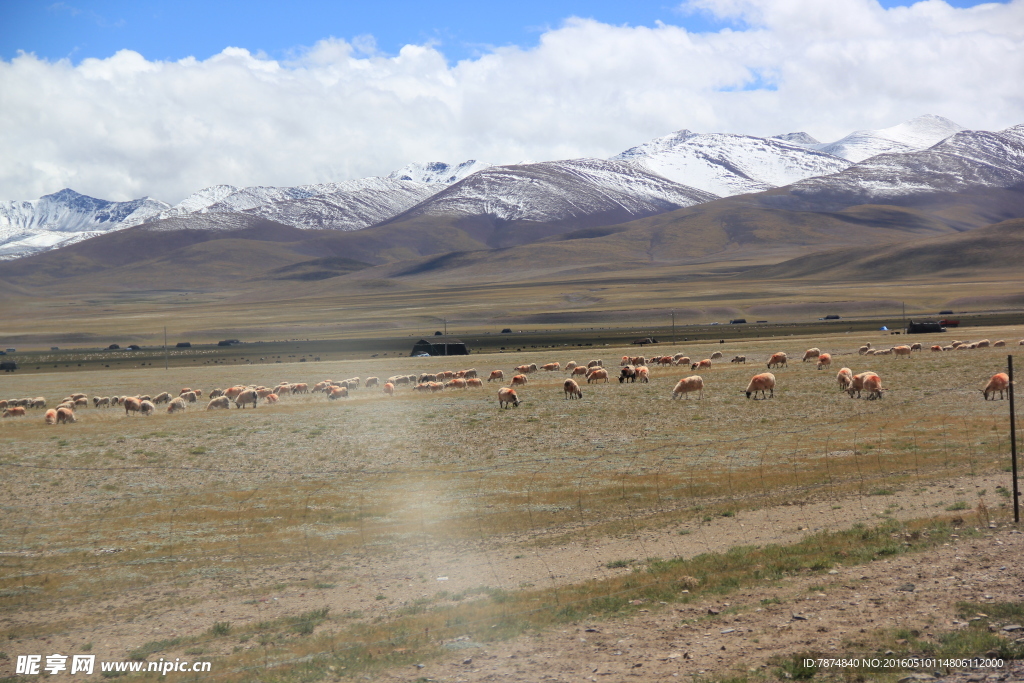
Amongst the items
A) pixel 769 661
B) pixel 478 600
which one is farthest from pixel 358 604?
pixel 769 661

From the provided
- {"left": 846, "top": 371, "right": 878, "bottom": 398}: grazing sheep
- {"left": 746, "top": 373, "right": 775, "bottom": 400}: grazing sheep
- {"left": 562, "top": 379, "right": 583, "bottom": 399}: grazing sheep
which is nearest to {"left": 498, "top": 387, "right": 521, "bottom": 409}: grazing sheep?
{"left": 562, "top": 379, "right": 583, "bottom": 399}: grazing sheep

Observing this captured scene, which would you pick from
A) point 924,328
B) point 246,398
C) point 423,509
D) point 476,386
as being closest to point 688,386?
point 476,386

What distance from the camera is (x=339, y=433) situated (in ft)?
90.2

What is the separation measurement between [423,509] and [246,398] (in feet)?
78.4

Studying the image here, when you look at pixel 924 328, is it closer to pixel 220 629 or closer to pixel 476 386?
pixel 476 386

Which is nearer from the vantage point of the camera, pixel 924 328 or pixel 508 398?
pixel 508 398

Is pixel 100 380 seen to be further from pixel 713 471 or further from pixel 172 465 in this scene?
pixel 713 471

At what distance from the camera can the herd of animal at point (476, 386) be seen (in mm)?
31062

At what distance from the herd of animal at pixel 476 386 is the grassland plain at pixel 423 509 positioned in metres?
0.95

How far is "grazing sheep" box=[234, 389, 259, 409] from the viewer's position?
1496 inches

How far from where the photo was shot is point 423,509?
56.1 ft

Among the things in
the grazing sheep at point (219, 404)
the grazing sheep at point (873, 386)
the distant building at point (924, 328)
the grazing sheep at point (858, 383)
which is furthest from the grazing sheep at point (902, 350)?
the grazing sheep at point (219, 404)

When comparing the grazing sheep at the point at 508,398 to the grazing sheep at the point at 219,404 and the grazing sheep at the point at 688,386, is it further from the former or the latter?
the grazing sheep at the point at 219,404

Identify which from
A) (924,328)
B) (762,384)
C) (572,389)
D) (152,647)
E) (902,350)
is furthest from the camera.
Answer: (924,328)
